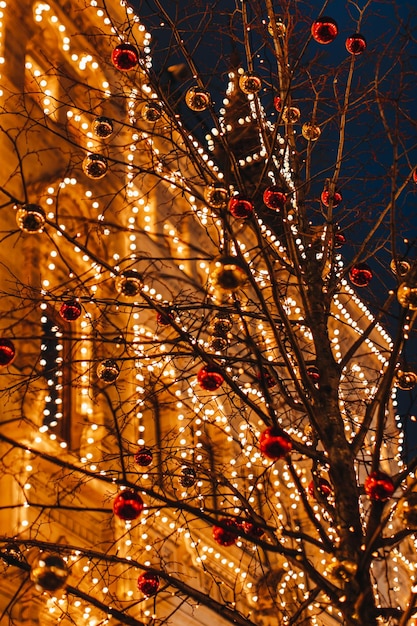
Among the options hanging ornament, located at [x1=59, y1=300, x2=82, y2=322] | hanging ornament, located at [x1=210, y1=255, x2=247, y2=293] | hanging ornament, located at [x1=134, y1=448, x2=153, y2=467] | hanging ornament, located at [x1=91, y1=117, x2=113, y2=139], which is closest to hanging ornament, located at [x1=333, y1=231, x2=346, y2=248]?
hanging ornament, located at [x1=91, y1=117, x2=113, y2=139]

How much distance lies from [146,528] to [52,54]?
675 cm

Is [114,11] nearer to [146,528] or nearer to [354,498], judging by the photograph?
[146,528]

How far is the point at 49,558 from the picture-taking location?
5195 millimetres

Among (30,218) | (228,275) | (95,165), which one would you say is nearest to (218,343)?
(228,275)

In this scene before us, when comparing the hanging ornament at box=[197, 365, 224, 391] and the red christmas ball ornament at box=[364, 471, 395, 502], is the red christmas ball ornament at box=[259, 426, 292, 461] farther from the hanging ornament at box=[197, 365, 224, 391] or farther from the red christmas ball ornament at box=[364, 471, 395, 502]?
the hanging ornament at box=[197, 365, 224, 391]

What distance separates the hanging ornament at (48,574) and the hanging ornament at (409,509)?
2.22 metres

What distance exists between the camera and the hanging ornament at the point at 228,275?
5.50 metres

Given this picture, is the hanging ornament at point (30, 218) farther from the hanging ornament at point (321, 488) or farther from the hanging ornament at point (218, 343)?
the hanging ornament at point (321, 488)

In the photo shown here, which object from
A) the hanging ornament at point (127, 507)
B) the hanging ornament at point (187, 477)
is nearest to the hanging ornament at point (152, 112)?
the hanging ornament at point (187, 477)

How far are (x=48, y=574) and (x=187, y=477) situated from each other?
1834 millimetres

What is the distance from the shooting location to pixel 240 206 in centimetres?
614

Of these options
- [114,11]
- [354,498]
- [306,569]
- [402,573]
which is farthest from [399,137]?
[402,573]

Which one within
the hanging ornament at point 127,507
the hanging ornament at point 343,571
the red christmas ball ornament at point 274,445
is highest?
the red christmas ball ornament at point 274,445

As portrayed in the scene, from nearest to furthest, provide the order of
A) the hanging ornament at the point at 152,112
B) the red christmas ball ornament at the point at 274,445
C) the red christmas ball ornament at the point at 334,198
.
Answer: the red christmas ball ornament at the point at 274,445 < the hanging ornament at the point at 152,112 < the red christmas ball ornament at the point at 334,198
